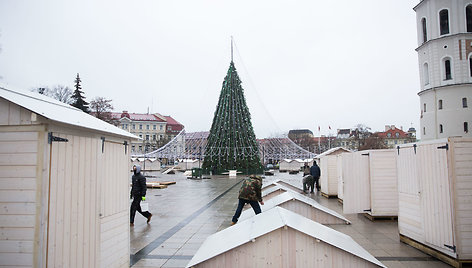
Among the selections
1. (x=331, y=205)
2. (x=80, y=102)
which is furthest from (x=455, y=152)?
(x=80, y=102)

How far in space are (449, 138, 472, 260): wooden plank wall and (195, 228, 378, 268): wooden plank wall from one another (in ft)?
11.5

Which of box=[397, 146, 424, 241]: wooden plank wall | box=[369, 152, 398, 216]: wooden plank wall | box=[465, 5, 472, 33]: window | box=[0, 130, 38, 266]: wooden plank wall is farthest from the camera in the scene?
box=[465, 5, 472, 33]: window

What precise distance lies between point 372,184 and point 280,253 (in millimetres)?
6842

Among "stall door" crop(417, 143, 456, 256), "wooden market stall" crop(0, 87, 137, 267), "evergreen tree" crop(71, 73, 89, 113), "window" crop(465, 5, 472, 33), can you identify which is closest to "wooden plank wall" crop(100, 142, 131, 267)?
"wooden market stall" crop(0, 87, 137, 267)

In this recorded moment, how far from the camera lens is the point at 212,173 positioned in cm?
3362

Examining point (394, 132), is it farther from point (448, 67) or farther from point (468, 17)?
point (468, 17)

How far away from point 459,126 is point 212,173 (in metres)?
32.5

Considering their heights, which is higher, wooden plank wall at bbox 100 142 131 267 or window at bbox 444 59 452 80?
window at bbox 444 59 452 80

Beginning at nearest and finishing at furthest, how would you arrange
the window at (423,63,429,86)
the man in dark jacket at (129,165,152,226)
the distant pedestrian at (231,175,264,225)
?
the distant pedestrian at (231,175,264,225) < the man in dark jacket at (129,165,152,226) < the window at (423,63,429,86)

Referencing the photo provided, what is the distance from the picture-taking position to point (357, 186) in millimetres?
9883

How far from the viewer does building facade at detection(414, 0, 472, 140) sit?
39.6m

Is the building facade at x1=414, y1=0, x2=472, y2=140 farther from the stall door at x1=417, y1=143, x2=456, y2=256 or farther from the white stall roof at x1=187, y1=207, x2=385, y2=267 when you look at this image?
the white stall roof at x1=187, y1=207, x2=385, y2=267

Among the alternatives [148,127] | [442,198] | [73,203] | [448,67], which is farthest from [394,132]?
[73,203]

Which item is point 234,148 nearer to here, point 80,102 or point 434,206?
point 80,102
